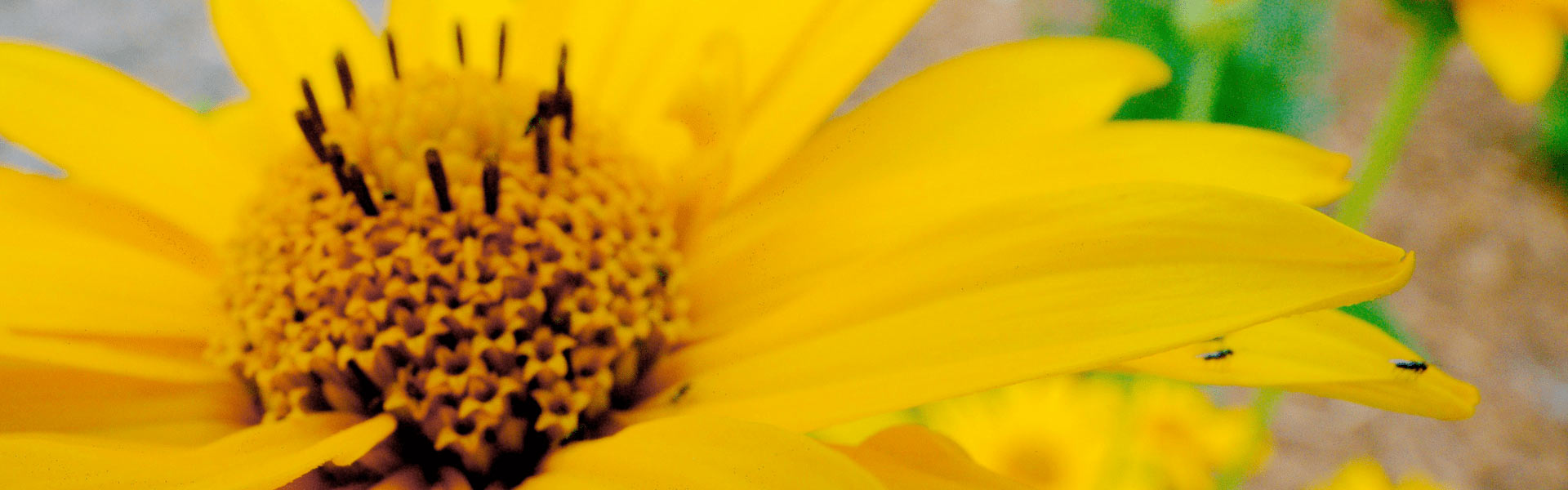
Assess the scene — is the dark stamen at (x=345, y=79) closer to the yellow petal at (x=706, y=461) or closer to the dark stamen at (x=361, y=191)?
the dark stamen at (x=361, y=191)

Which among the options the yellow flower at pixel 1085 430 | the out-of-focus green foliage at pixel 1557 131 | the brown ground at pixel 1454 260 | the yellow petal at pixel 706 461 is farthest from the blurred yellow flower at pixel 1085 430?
the out-of-focus green foliage at pixel 1557 131

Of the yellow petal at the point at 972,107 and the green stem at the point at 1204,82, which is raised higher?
the green stem at the point at 1204,82

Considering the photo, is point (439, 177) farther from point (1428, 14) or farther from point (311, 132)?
point (1428, 14)

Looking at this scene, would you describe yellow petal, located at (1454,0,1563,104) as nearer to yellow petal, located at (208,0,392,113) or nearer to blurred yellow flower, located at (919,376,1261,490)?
blurred yellow flower, located at (919,376,1261,490)

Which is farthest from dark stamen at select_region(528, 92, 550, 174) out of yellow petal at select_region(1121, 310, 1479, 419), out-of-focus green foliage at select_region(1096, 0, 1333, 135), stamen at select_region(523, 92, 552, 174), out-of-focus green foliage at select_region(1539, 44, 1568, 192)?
out-of-focus green foliage at select_region(1539, 44, 1568, 192)

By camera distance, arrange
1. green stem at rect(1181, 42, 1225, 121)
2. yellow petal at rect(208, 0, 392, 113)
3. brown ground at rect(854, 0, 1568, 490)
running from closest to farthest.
Result: yellow petal at rect(208, 0, 392, 113)
green stem at rect(1181, 42, 1225, 121)
brown ground at rect(854, 0, 1568, 490)

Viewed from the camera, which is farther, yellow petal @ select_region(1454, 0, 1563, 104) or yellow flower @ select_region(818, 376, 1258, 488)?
yellow flower @ select_region(818, 376, 1258, 488)
